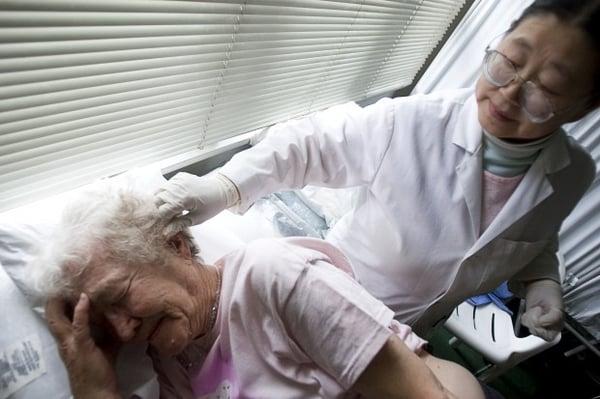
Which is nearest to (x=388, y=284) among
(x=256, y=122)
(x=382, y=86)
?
(x=256, y=122)

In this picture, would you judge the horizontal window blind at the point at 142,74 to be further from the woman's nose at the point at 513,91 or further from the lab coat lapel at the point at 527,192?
the lab coat lapel at the point at 527,192

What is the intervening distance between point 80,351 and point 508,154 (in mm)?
1275

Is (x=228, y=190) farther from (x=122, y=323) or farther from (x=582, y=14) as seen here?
(x=582, y=14)

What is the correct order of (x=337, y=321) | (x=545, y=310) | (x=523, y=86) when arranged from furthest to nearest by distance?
(x=545, y=310)
(x=523, y=86)
(x=337, y=321)

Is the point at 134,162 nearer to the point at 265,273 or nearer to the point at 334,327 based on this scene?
the point at 265,273

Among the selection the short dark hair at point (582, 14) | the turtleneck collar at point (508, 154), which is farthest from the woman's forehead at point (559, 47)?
the turtleneck collar at point (508, 154)

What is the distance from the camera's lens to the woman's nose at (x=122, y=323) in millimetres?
825

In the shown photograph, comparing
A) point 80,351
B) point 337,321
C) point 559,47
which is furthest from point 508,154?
point 80,351

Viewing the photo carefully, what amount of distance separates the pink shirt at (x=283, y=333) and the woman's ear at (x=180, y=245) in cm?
11

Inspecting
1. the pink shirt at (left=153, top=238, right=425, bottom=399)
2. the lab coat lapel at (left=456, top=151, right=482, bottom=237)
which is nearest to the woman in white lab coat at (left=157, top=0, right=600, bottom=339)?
the lab coat lapel at (left=456, top=151, right=482, bottom=237)

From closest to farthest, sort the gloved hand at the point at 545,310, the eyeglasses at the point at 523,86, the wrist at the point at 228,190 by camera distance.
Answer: the eyeglasses at the point at 523,86 → the wrist at the point at 228,190 → the gloved hand at the point at 545,310

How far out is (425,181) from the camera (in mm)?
1119

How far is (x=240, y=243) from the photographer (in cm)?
129

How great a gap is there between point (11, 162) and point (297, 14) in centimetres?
99
